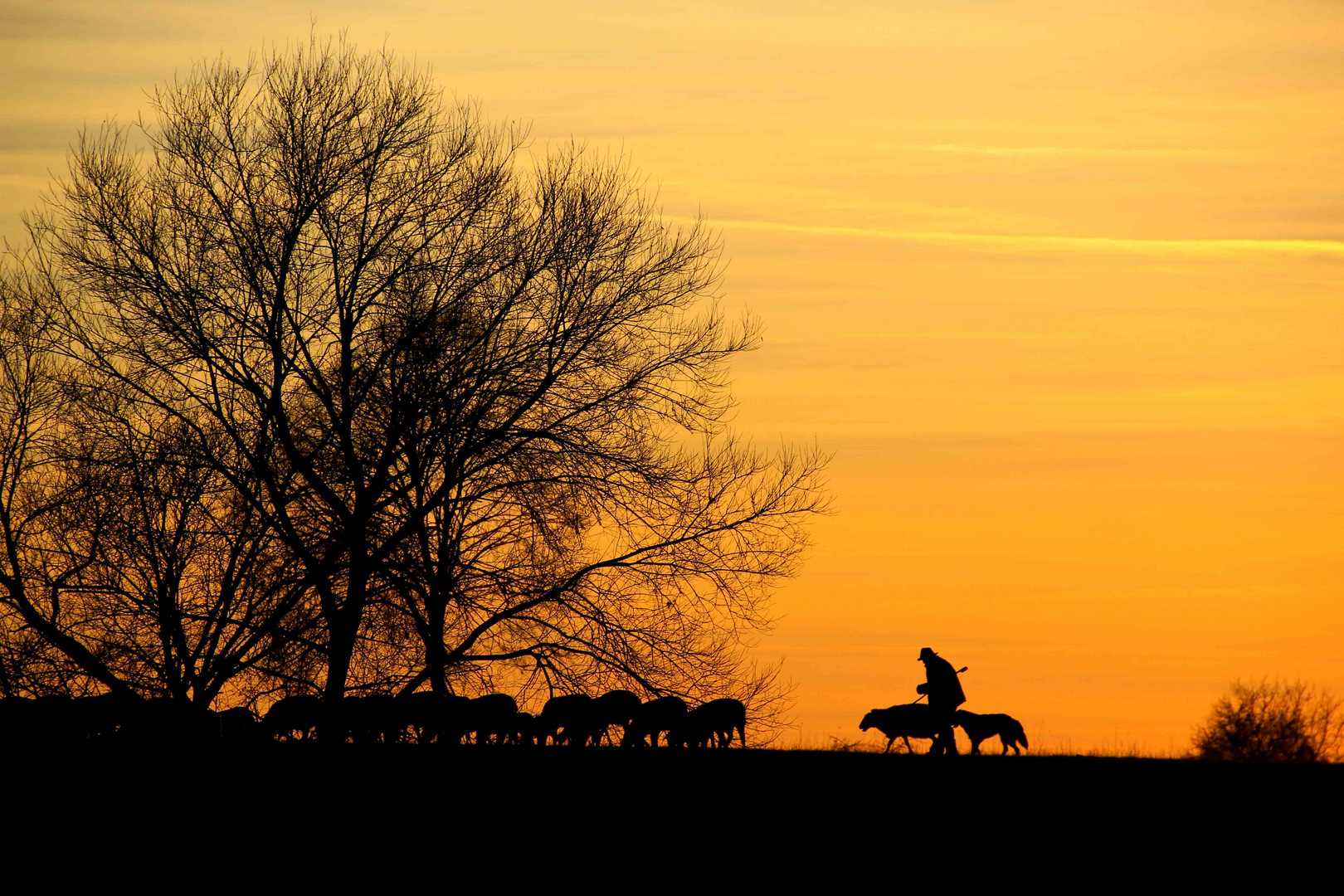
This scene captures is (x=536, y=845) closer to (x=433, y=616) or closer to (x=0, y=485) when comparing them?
→ (x=433, y=616)

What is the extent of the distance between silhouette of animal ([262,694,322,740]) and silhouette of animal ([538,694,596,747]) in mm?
4010

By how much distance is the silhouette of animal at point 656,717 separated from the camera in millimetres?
26797

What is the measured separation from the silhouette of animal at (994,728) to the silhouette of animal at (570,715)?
6.58m

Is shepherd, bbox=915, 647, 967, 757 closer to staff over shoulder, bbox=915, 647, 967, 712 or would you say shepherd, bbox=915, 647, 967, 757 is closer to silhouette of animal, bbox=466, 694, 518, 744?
staff over shoulder, bbox=915, 647, 967, 712

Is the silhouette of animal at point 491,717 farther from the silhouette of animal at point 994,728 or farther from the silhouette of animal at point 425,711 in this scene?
the silhouette of animal at point 994,728

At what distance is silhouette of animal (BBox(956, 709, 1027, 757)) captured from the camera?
83.9 feet

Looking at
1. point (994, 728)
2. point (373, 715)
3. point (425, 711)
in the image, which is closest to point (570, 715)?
point (425, 711)

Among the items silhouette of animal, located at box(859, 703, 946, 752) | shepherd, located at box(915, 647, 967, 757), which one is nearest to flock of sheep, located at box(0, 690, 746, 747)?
silhouette of animal, located at box(859, 703, 946, 752)

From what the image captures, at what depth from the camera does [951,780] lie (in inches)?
659

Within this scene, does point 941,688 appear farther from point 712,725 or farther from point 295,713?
point 295,713

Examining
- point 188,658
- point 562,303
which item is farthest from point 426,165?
point 188,658

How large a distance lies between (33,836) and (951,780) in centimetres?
946

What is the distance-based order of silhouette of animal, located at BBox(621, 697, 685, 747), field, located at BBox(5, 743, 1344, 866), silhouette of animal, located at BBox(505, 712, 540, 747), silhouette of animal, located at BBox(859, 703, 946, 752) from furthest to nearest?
silhouette of animal, located at BBox(505, 712, 540, 747)
silhouette of animal, located at BBox(621, 697, 685, 747)
silhouette of animal, located at BBox(859, 703, 946, 752)
field, located at BBox(5, 743, 1344, 866)

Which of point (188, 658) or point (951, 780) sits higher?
point (188, 658)
